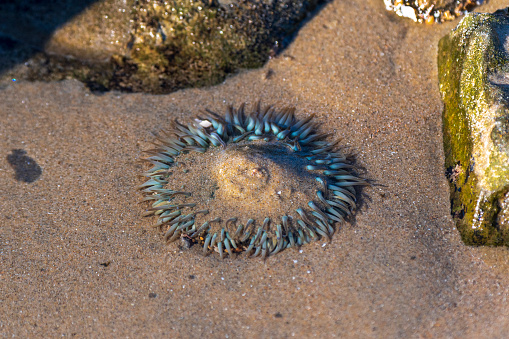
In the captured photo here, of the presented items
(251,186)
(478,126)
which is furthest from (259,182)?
(478,126)

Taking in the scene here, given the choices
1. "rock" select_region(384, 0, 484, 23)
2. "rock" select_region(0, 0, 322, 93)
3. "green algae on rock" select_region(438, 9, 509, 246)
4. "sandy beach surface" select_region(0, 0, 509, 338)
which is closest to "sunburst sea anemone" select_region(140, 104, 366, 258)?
"sandy beach surface" select_region(0, 0, 509, 338)

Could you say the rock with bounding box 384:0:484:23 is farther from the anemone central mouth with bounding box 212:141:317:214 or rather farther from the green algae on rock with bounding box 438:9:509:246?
the anemone central mouth with bounding box 212:141:317:214

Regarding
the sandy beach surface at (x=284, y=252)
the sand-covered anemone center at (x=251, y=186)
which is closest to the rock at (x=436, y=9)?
the sandy beach surface at (x=284, y=252)

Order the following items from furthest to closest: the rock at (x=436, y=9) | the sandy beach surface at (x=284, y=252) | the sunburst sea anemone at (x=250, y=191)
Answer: the rock at (x=436, y=9)
the sunburst sea anemone at (x=250, y=191)
the sandy beach surface at (x=284, y=252)

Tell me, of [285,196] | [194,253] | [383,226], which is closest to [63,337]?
[194,253]

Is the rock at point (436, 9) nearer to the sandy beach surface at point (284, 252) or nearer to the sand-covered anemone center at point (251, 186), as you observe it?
the sandy beach surface at point (284, 252)

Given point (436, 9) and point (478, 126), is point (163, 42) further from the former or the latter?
point (478, 126)

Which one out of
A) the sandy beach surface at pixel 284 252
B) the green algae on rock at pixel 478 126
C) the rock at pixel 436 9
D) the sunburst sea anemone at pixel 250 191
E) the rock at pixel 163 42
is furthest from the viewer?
the rock at pixel 163 42
